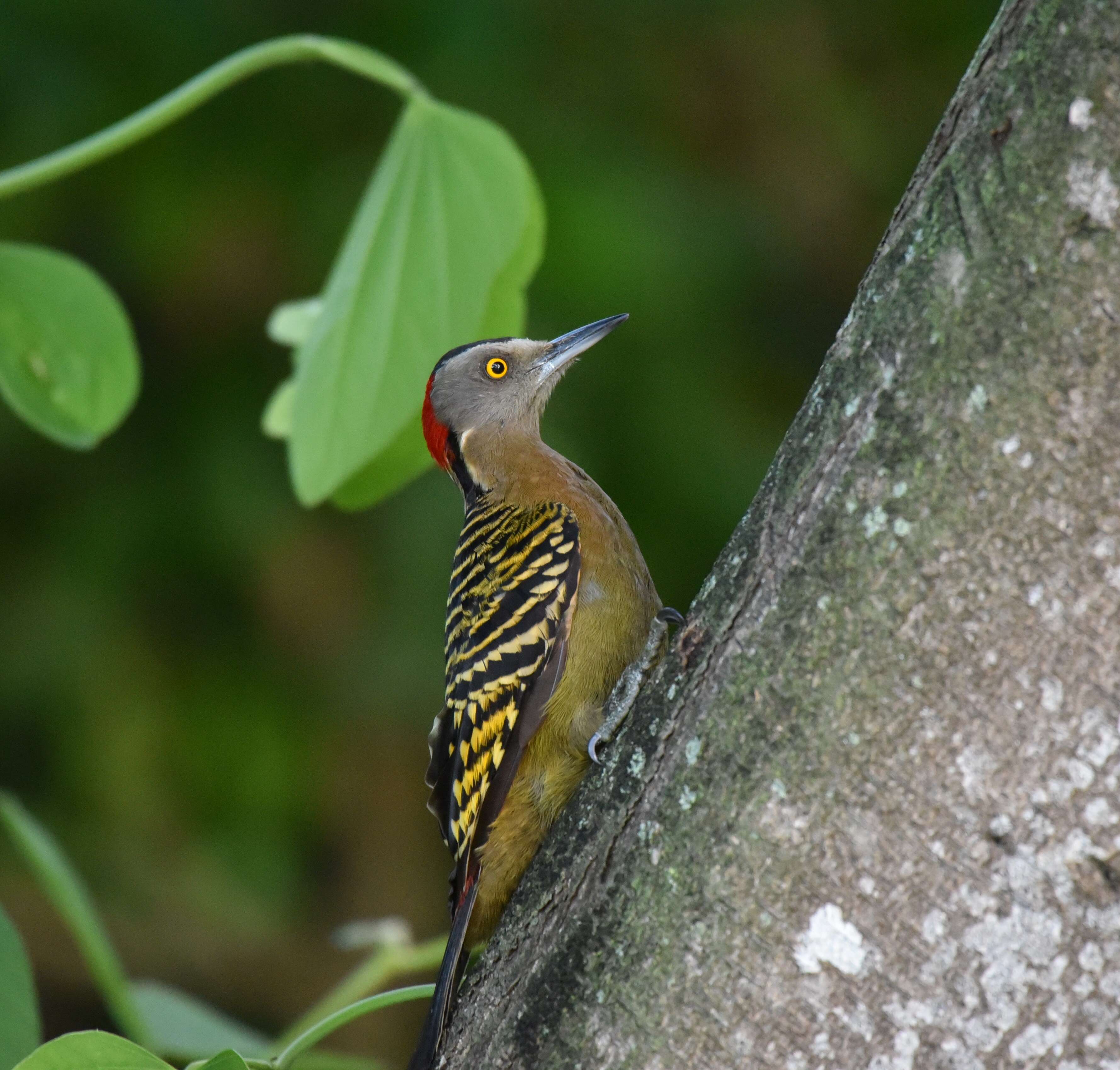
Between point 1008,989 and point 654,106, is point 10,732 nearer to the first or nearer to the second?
point 654,106

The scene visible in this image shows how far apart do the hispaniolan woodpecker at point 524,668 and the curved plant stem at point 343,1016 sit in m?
0.21

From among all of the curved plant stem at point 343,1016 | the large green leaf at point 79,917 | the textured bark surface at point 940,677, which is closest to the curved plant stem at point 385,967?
the large green leaf at point 79,917

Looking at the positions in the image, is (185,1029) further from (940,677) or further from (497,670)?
(940,677)

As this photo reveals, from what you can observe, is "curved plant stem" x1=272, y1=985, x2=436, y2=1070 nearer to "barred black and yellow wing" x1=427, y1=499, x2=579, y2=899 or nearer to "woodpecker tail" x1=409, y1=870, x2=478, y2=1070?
"woodpecker tail" x1=409, y1=870, x2=478, y2=1070

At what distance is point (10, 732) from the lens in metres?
4.75

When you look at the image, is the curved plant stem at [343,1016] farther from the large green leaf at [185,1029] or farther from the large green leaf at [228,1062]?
the large green leaf at [185,1029]

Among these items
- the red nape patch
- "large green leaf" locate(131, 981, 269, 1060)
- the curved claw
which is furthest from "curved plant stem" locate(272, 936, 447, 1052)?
the red nape patch

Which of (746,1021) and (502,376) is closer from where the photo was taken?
(746,1021)

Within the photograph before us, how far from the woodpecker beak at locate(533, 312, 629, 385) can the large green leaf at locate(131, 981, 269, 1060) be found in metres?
1.76

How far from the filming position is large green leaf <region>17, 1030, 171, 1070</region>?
146cm

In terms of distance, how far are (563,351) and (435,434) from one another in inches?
16.1

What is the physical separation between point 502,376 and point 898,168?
8.34 feet

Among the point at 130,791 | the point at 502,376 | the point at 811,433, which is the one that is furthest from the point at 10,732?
the point at 811,433

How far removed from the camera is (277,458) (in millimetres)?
4664
